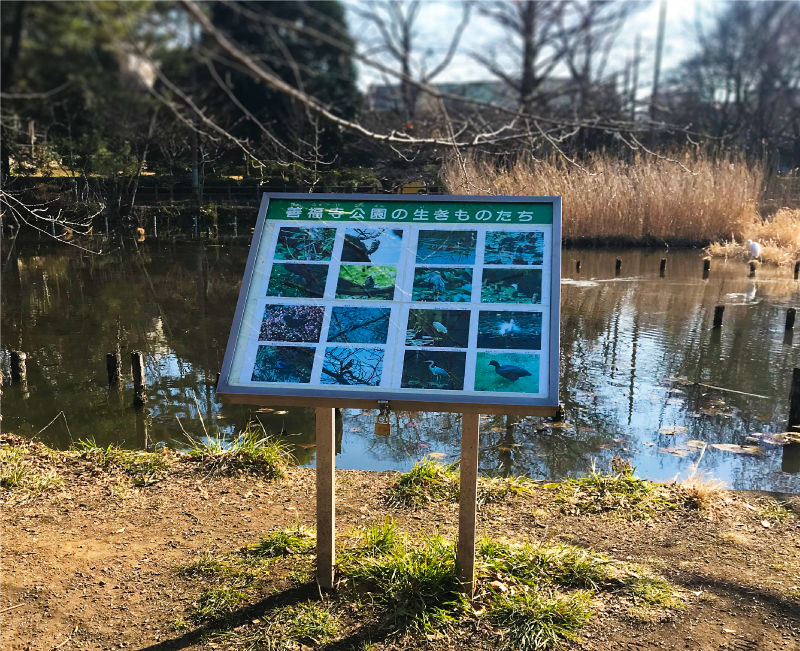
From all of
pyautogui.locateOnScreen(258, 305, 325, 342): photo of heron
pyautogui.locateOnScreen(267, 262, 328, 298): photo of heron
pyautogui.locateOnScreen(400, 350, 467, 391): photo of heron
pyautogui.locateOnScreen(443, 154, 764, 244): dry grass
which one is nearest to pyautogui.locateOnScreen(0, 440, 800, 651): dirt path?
pyautogui.locateOnScreen(400, 350, 467, 391): photo of heron

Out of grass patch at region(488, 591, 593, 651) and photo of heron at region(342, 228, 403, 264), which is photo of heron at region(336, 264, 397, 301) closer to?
photo of heron at region(342, 228, 403, 264)

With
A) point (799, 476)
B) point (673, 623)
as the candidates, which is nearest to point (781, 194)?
point (799, 476)

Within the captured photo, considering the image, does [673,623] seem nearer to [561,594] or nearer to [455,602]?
[561,594]

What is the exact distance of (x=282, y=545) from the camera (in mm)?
3438

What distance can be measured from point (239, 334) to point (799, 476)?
4.99 m

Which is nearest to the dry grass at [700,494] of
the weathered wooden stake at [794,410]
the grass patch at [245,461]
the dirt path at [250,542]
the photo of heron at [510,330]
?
the dirt path at [250,542]

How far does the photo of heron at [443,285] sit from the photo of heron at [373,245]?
0.14 meters

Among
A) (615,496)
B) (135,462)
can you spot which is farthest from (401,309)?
(135,462)

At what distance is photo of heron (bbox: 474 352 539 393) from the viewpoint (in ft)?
8.52

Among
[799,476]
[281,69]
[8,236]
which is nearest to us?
[281,69]

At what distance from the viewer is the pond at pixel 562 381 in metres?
6.25

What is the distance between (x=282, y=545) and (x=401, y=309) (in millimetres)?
1370

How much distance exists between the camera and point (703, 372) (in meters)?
8.70

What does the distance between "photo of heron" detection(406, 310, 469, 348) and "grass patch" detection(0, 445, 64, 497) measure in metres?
2.67
